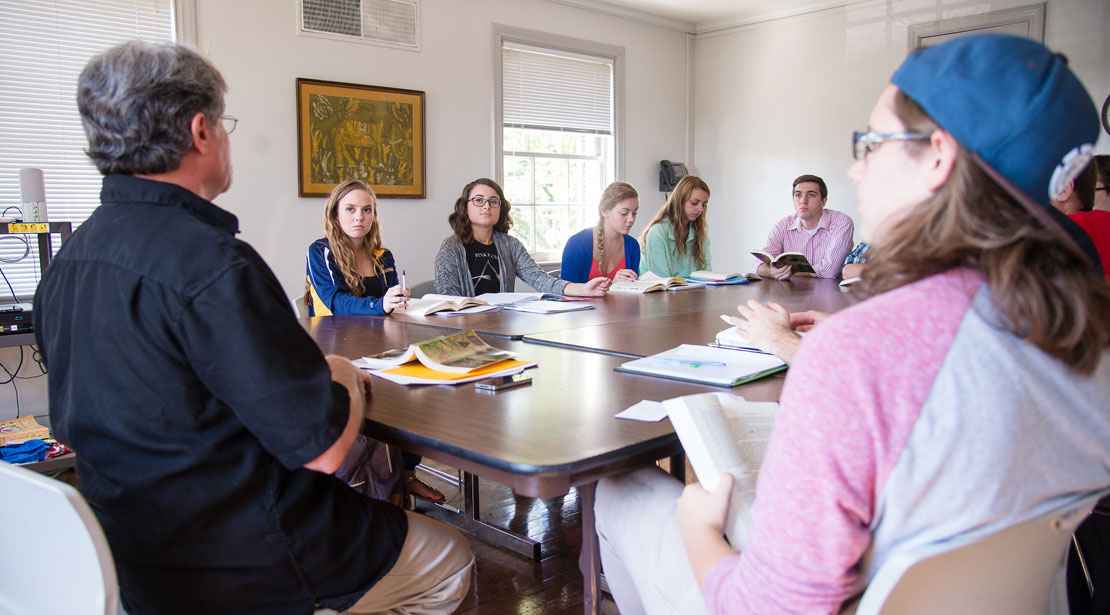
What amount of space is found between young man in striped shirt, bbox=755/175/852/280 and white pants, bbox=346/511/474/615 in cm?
337

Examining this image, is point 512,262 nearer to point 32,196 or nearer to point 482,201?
point 482,201

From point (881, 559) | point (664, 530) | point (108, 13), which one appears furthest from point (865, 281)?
point (108, 13)

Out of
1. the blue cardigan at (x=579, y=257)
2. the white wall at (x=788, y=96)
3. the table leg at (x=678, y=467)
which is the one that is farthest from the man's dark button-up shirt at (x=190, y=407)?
the white wall at (x=788, y=96)

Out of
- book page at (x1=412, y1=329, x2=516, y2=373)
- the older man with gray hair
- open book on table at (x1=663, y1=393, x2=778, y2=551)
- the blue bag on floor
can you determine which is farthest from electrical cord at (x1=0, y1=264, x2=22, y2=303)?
open book on table at (x1=663, y1=393, x2=778, y2=551)

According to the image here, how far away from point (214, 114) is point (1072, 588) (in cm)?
186

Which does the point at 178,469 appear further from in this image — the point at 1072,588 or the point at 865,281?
the point at 1072,588

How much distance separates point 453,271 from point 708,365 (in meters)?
2.25

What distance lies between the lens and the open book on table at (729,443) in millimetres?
1015

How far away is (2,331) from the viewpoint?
11.1ft

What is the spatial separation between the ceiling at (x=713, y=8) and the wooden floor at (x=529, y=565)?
4527 millimetres

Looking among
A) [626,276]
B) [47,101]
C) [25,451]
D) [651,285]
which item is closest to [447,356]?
[651,285]

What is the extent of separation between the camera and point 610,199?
4297 millimetres

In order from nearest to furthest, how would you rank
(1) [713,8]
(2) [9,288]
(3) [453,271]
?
(3) [453,271] < (2) [9,288] < (1) [713,8]

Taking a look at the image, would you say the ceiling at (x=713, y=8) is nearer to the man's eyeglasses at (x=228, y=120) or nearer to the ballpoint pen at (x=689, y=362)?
the man's eyeglasses at (x=228, y=120)
